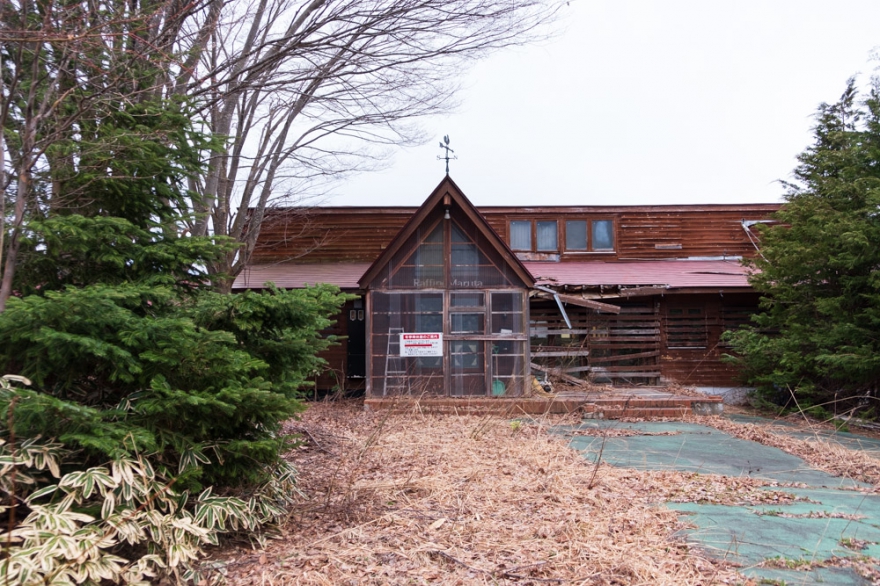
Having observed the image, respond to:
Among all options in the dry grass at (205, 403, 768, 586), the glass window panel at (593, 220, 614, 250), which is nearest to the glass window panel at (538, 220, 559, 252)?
the glass window panel at (593, 220, 614, 250)

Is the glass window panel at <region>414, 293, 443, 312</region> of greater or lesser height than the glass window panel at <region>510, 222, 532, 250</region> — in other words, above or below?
below

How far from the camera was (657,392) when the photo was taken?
44.6ft

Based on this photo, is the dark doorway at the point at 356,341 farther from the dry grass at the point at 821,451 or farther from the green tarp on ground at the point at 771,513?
the dry grass at the point at 821,451

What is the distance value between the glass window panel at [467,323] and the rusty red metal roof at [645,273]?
199cm

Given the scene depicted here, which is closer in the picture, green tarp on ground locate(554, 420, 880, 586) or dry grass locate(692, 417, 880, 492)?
green tarp on ground locate(554, 420, 880, 586)

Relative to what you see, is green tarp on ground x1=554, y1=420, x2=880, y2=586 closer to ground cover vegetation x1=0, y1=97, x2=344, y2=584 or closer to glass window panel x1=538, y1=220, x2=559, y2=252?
ground cover vegetation x1=0, y1=97, x2=344, y2=584

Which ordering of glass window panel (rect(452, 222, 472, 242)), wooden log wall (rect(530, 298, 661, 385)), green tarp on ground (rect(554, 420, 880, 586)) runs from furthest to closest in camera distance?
wooden log wall (rect(530, 298, 661, 385))
glass window panel (rect(452, 222, 472, 242))
green tarp on ground (rect(554, 420, 880, 586))

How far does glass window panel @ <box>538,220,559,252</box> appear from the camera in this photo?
18.1m

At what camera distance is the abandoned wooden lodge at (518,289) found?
1227cm

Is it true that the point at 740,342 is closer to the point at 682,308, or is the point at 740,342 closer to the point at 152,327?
the point at 682,308

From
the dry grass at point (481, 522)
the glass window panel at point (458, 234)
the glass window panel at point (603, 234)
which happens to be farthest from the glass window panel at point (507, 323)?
the glass window panel at point (603, 234)

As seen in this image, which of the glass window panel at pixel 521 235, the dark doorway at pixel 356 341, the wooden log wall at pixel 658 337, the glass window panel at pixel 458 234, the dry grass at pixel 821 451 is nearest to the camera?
the dry grass at pixel 821 451

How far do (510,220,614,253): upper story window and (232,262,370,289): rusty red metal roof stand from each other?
4.34 m

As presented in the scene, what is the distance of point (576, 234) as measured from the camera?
1819cm
